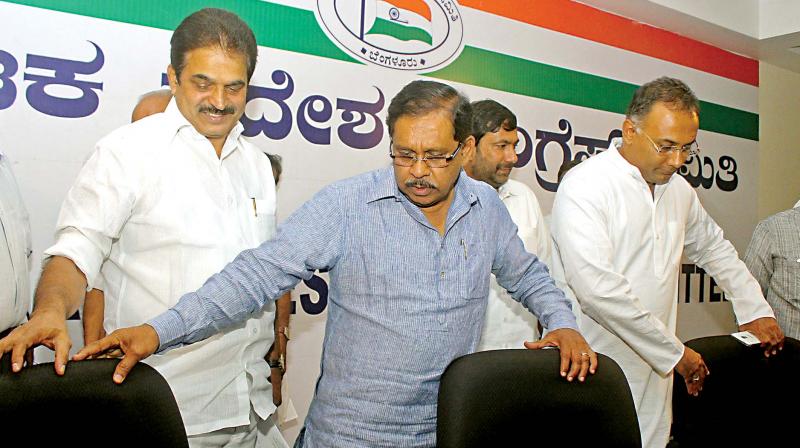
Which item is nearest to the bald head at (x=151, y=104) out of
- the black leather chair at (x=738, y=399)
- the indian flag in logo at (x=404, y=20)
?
the indian flag in logo at (x=404, y=20)

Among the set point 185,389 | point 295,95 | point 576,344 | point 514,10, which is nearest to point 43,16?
point 295,95

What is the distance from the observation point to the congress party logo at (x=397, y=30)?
10.6ft

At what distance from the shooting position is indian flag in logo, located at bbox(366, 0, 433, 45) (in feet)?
11.1

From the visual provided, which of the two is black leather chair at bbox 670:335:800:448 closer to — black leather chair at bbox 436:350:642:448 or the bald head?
black leather chair at bbox 436:350:642:448

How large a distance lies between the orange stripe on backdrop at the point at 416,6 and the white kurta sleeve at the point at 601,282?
1542mm

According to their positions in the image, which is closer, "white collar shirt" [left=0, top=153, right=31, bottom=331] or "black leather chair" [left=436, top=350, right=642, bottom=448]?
"black leather chair" [left=436, top=350, right=642, bottom=448]

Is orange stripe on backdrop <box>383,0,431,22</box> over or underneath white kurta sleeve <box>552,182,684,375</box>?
over

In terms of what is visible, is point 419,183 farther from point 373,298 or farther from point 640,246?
point 640,246

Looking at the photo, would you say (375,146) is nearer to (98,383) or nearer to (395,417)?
(395,417)

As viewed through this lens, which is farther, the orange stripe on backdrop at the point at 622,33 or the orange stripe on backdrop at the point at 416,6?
the orange stripe on backdrop at the point at 622,33

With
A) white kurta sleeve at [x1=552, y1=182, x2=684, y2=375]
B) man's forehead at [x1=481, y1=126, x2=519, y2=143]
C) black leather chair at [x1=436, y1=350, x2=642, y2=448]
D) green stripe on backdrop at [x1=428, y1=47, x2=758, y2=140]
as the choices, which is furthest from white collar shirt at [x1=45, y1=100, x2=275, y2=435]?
green stripe on backdrop at [x1=428, y1=47, x2=758, y2=140]

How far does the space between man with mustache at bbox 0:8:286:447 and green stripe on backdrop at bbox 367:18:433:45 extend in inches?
65.4

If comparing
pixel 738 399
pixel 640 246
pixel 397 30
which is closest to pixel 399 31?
pixel 397 30

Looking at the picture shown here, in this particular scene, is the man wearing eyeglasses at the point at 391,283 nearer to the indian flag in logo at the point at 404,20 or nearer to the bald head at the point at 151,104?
the bald head at the point at 151,104
